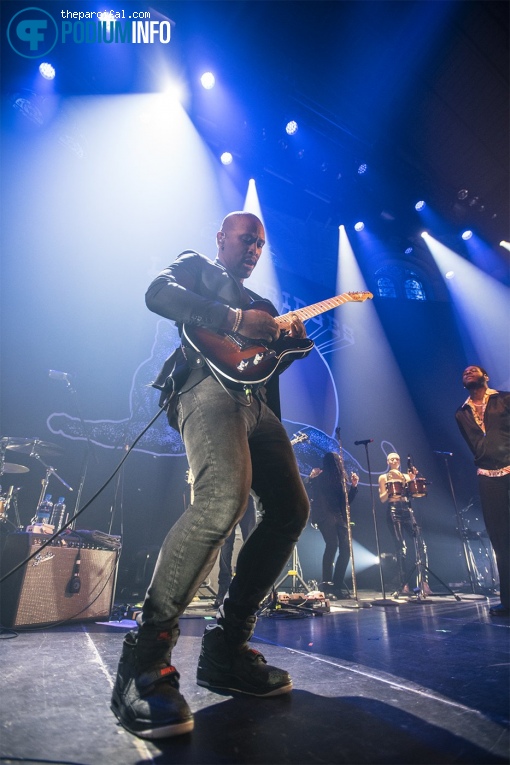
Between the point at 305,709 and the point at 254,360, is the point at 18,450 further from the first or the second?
the point at 305,709

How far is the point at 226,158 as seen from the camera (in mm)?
10227

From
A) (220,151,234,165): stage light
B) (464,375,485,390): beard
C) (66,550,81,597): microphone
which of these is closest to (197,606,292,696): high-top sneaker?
(66,550,81,597): microphone

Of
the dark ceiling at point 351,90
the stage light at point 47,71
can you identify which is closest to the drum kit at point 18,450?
the dark ceiling at point 351,90

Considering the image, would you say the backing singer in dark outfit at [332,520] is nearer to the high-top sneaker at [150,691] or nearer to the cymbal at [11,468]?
the cymbal at [11,468]

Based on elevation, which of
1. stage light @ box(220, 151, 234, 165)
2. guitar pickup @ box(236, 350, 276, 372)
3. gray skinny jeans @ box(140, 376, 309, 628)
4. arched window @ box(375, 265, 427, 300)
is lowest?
gray skinny jeans @ box(140, 376, 309, 628)

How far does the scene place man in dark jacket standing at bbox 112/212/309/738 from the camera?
1319 mm

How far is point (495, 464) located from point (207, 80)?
9.65 meters

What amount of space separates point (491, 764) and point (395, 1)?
11.7 meters

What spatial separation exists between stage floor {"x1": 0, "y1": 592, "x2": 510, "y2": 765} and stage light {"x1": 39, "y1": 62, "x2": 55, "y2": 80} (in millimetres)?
9187

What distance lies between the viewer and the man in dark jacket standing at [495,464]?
407 centimetres

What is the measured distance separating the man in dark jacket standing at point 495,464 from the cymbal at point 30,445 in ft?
17.1

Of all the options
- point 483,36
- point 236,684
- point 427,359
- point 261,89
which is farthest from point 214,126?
point 236,684

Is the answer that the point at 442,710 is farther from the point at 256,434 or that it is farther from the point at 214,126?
the point at 214,126

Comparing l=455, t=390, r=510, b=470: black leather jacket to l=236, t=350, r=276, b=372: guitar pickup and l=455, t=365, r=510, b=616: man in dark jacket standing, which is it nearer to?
l=455, t=365, r=510, b=616: man in dark jacket standing
